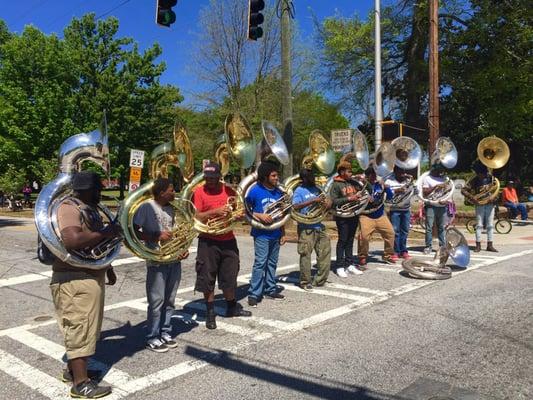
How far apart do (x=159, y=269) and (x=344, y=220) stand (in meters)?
3.91

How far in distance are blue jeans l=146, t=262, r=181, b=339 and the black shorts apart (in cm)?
51

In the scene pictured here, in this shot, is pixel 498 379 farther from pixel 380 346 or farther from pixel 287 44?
pixel 287 44

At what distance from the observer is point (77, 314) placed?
376 centimetres

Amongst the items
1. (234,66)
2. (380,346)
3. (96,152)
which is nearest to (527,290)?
(380,346)

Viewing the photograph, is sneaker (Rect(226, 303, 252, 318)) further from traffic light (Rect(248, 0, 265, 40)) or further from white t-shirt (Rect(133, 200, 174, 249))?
traffic light (Rect(248, 0, 265, 40))

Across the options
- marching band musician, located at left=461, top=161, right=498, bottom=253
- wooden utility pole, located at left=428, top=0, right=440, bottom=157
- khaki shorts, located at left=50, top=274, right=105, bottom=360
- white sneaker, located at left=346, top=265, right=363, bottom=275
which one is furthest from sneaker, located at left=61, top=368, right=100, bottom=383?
wooden utility pole, located at left=428, top=0, right=440, bottom=157

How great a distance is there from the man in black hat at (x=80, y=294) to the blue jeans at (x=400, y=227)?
6.40 m

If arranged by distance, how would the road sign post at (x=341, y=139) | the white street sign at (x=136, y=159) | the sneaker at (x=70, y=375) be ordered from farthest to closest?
the white street sign at (x=136, y=159) < the road sign post at (x=341, y=139) < the sneaker at (x=70, y=375)

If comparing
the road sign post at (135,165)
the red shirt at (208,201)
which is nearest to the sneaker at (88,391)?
the red shirt at (208,201)

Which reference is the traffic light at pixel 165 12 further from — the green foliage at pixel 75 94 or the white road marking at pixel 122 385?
the green foliage at pixel 75 94

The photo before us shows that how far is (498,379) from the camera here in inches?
157

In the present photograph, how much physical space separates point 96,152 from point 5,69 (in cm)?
2714

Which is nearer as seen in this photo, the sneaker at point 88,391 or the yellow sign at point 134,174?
the sneaker at point 88,391

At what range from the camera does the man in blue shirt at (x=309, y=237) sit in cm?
698
